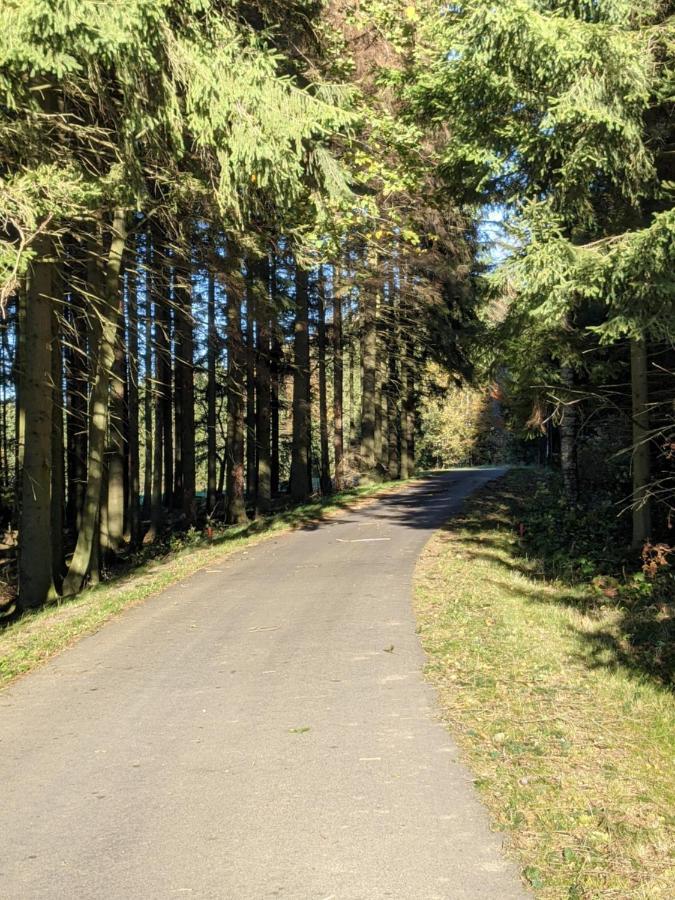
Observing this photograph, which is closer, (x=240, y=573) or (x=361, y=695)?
(x=361, y=695)

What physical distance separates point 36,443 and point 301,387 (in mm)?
11742

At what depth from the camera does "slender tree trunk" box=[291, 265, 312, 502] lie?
21.8 metres

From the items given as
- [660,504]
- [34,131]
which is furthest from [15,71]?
[660,504]

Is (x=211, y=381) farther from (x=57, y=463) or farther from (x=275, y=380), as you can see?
(x=57, y=463)

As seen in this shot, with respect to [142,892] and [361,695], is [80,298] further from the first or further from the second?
[142,892]

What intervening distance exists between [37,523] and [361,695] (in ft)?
24.7

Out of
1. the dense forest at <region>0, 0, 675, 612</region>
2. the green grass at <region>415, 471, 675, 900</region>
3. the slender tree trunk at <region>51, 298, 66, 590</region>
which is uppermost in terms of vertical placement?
the dense forest at <region>0, 0, 675, 612</region>

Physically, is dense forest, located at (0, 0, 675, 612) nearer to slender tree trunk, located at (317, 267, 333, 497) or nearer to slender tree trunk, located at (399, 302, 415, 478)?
slender tree trunk, located at (317, 267, 333, 497)

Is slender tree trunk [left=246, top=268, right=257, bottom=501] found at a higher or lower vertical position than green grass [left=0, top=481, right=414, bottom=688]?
higher

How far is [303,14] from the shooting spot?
11.3m

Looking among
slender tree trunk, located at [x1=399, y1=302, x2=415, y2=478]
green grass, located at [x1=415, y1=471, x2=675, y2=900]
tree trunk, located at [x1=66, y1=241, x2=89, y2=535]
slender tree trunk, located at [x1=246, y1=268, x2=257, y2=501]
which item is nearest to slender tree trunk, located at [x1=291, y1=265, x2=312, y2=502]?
slender tree trunk, located at [x1=246, y1=268, x2=257, y2=501]

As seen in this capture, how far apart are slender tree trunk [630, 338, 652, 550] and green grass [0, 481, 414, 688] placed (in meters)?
7.21

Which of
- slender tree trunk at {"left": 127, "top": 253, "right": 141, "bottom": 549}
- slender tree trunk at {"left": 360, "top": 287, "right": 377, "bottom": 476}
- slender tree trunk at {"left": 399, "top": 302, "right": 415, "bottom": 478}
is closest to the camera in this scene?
slender tree trunk at {"left": 127, "top": 253, "right": 141, "bottom": 549}

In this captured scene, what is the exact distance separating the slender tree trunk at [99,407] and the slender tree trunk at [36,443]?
3.84 feet
